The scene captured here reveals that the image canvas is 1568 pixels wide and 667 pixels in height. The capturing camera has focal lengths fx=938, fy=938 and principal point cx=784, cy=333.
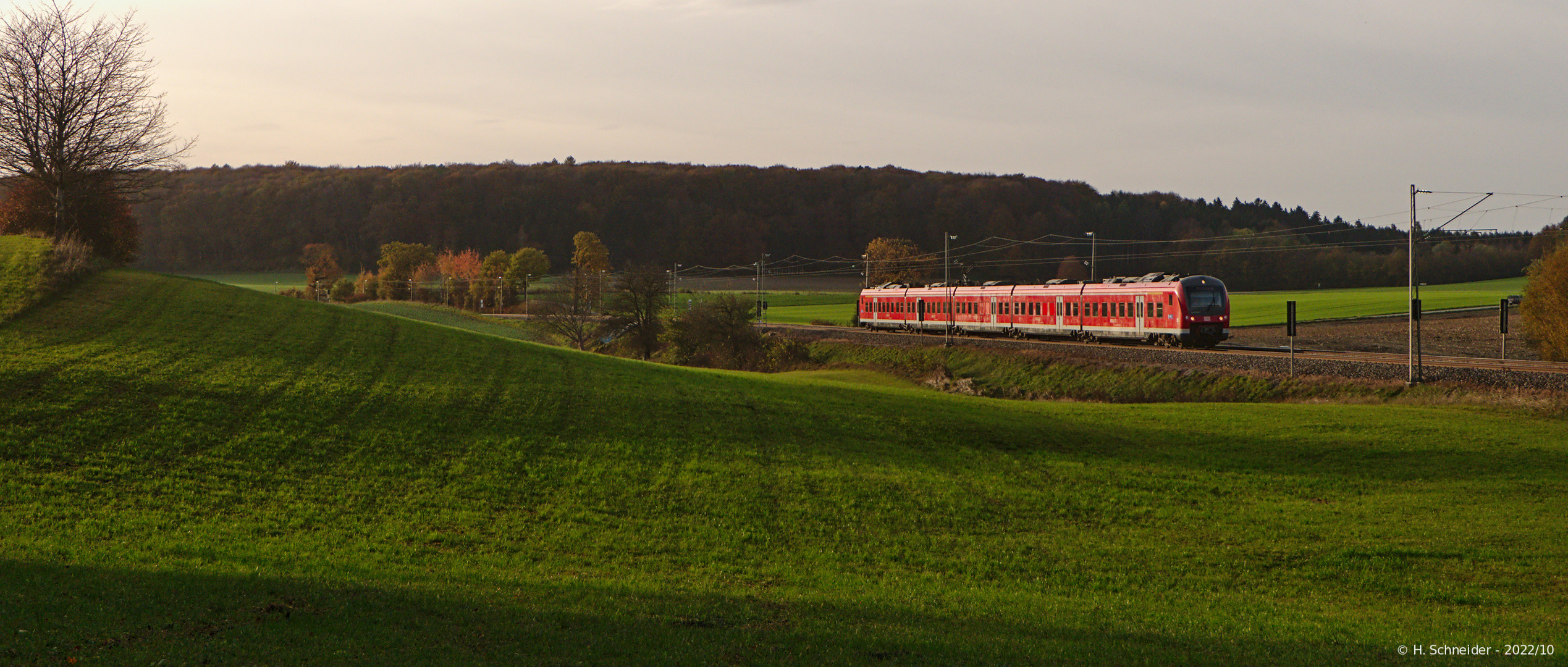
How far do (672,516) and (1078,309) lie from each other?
43.7 meters

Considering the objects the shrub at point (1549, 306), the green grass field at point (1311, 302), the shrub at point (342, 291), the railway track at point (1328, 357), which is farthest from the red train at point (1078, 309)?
the shrub at point (342, 291)

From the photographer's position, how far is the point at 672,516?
52.7 feet

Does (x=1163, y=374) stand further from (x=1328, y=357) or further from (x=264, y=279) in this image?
(x=264, y=279)

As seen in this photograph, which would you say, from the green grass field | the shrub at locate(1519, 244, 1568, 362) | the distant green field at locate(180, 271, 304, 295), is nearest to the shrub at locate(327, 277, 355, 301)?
the green grass field

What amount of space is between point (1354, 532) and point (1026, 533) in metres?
5.72

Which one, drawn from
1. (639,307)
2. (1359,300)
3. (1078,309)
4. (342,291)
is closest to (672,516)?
(1078,309)

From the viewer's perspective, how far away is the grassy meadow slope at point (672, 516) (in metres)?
9.15

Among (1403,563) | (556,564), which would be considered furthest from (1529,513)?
(556,564)

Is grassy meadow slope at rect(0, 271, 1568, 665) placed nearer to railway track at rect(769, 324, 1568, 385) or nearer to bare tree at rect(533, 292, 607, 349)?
railway track at rect(769, 324, 1568, 385)

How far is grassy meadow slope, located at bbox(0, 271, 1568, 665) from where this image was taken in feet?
30.0

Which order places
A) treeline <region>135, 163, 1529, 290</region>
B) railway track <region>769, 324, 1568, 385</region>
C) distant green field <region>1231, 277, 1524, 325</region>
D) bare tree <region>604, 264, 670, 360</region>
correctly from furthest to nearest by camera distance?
1. treeline <region>135, 163, 1529, 290</region>
2. distant green field <region>1231, 277, 1524, 325</region>
3. bare tree <region>604, 264, 670, 360</region>
4. railway track <region>769, 324, 1568, 385</region>

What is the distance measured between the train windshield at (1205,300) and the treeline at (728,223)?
8717 centimetres

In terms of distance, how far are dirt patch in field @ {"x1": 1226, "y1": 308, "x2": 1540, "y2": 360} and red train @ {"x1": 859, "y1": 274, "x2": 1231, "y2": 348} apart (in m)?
6.07

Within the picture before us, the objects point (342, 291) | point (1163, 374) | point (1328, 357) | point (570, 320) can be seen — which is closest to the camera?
point (1163, 374)
